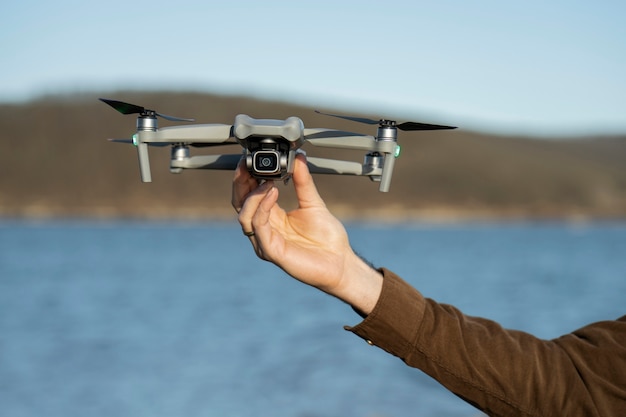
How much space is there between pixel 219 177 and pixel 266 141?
12184 cm

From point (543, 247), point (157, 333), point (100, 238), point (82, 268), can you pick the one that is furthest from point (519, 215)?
point (157, 333)

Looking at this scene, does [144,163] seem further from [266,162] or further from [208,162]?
[266,162]

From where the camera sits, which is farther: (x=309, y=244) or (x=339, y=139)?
(x=309, y=244)

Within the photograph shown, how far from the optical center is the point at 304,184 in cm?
260

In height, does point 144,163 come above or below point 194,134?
below

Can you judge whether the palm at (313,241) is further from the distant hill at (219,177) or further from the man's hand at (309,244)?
the distant hill at (219,177)

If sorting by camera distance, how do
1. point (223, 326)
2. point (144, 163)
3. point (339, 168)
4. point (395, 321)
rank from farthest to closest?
point (223, 326), point (395, 321), point (339, 168), point (144, 163)

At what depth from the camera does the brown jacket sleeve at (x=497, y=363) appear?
2.68 meters

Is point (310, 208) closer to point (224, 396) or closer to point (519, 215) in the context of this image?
point (224, 396)

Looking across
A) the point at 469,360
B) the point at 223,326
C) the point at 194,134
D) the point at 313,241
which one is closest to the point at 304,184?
the point at 313,241

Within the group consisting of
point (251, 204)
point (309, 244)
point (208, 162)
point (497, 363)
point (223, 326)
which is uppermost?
point (208, 162)

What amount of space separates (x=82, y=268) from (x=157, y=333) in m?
27.3

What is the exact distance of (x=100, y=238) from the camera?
85625 millimetres

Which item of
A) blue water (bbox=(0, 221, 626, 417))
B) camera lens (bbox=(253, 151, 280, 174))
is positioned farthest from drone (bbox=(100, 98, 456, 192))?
blue water (bbox=(0, 221, 626, 417))
